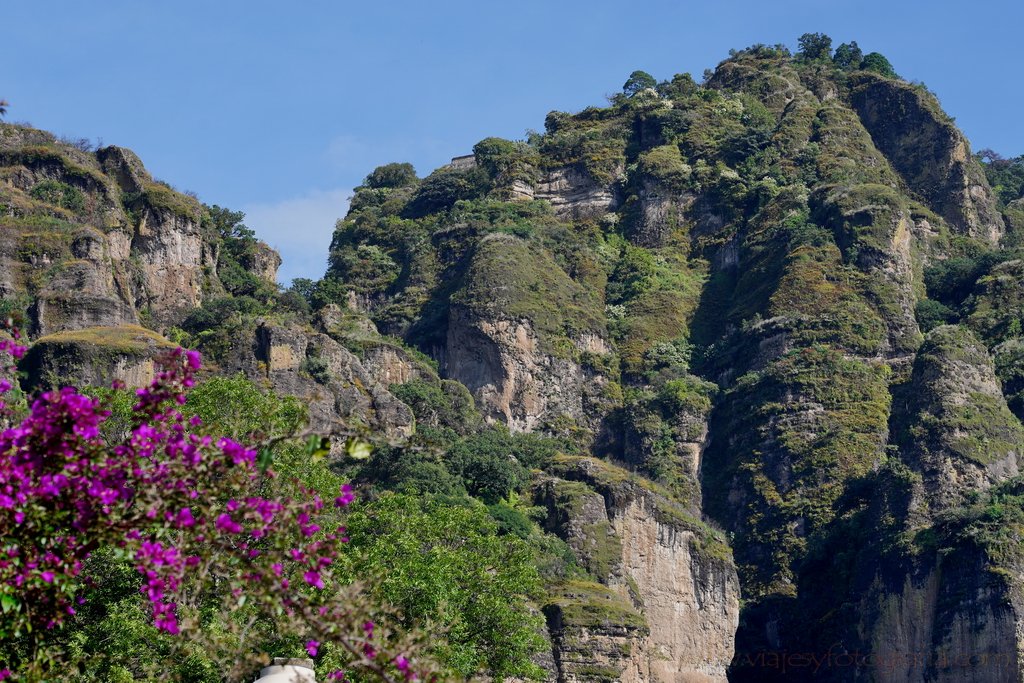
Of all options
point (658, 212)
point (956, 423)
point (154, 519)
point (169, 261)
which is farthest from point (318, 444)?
point (658, 212)

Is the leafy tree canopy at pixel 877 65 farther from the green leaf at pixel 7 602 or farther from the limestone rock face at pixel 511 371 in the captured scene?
the green leaf at pixel 7 602

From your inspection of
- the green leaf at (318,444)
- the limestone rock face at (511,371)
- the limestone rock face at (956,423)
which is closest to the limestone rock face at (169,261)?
the limestone rock face at (511,371)

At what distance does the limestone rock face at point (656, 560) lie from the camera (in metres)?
72.7

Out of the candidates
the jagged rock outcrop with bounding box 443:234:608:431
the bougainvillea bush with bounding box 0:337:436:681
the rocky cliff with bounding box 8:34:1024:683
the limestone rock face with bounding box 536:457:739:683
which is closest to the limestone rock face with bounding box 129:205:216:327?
the rocky cliff with bounding box 8:34:1024:683

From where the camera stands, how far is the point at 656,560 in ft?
250

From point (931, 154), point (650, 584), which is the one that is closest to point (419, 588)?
point (650, 584)

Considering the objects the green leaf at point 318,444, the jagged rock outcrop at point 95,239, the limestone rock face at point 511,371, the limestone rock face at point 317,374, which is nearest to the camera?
the green leaf at point 318,444

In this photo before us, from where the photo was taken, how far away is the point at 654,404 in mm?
90812

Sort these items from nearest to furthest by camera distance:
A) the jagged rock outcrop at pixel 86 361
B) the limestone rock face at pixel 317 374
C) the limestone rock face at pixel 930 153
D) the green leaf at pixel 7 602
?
1. the green leaf at pixel 7 602
2. the jagged rock outcrop at pixel 86 361
3. the limestone rock face at pixel 317 374
4. the limestone rock face at pixel 930 153

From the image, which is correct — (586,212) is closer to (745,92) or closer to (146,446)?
(745,92)

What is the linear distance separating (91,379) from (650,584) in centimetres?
2755

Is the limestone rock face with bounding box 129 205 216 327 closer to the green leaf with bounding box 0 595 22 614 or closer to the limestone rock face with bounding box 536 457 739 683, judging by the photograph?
the limestone rock face with bounding box 536 457 739 683

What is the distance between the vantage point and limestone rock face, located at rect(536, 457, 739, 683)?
A: 72688mm

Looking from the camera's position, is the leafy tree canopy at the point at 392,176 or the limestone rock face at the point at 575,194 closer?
the limestone rock face at the point at 575,194
